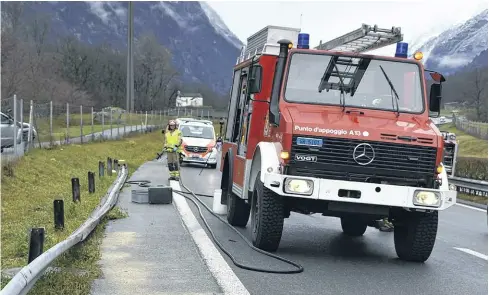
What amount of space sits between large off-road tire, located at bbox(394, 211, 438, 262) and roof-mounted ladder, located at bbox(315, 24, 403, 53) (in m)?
2.67

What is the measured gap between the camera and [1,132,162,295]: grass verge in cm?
585

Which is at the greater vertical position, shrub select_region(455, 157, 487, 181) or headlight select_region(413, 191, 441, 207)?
headlight select_region(413, 191, 441, 207)

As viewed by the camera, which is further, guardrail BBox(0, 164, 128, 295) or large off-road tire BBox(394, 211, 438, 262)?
large off-road tire BBox(394, 211, 438, 262)

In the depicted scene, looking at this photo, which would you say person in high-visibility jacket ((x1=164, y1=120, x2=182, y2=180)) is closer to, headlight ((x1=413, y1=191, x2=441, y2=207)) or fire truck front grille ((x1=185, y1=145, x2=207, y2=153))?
fire truck front grille ((x1=185, y1=145, x2=207, y2=153))

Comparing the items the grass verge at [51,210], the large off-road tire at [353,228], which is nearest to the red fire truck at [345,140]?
the large off-road tire at [353,228]

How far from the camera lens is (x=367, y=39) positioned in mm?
9281

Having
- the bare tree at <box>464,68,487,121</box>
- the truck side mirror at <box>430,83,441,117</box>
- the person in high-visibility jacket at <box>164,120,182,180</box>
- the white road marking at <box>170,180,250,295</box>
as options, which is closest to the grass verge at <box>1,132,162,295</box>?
the white road marking at <box>170,180,250,295</box>

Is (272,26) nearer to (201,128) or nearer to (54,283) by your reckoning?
(54,283)

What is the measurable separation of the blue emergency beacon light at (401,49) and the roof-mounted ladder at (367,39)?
1.63 ft

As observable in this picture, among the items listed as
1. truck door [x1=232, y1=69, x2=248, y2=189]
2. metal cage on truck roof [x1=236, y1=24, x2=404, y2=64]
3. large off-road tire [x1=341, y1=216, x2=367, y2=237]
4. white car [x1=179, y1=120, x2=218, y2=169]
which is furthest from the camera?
white car [x1=179, y1=120, x2=218, y2=169]

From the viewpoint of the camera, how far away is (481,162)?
22.4 m

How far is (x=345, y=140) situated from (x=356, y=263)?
1574mm

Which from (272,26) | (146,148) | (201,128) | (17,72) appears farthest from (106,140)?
(17,72)

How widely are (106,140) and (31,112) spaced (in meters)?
14.0
